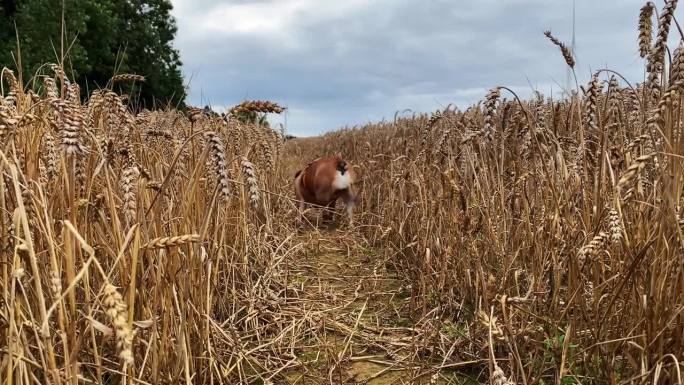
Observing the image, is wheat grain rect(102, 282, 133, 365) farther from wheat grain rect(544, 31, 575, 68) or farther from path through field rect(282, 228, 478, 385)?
wheat grain rect(544, 31, 575, 68)

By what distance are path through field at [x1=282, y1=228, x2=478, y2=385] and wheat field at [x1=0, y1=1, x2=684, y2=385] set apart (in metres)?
0.02

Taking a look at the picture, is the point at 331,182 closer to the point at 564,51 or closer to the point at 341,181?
the point at 341,181

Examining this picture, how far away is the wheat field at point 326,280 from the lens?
1.48m

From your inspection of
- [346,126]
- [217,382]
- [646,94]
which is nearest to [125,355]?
[217,382]

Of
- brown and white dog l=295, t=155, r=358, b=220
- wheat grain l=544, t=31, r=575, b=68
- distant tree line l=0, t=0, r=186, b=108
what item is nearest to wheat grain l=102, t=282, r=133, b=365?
wheat grain l=544, t=31, r=575, b=68

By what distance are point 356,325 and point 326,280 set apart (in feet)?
4.17

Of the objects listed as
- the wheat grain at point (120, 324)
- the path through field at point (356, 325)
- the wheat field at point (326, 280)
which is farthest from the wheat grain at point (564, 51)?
the wheat grain at point (120, 324)

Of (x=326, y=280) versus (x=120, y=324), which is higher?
(x=120, y=324)

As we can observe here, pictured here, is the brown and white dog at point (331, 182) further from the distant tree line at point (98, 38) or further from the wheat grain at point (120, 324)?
the distant tree line at point (98, 38)

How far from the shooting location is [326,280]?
13.8 ft

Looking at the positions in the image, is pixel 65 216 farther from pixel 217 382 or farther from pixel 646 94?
pixel 646 94

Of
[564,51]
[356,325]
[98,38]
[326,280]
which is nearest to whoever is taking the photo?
[564,51]

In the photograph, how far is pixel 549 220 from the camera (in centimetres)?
226

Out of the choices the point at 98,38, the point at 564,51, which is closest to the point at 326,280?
the point at 564,51
